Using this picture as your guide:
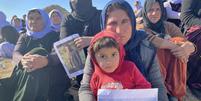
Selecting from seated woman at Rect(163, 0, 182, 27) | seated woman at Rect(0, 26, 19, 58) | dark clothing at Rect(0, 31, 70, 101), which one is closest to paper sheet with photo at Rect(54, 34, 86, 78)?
dark clothing at Rect(0, 31, 70, 101)

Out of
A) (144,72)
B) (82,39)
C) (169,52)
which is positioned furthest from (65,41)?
(169,52)

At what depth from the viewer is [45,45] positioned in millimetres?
2666

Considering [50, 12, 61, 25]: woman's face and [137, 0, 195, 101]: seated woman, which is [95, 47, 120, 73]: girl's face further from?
[50, 12, 61, 25]: woman's face

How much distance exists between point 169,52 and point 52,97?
7.13 feet

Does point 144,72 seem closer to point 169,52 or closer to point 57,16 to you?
point 169,52

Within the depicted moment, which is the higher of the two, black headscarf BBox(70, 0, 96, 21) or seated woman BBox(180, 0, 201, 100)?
black headscarf BBox(70, 0, 96, 21)

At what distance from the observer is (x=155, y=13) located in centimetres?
238

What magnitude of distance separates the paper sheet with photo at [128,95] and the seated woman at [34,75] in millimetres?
1345

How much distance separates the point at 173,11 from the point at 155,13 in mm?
1488

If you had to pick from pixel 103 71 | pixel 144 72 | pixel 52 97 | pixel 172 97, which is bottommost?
pixel 52 97

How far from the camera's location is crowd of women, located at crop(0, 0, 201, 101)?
1444 millimetres

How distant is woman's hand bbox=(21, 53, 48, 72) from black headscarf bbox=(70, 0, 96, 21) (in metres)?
1.12

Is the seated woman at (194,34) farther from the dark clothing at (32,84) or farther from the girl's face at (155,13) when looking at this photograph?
the dark clothing at (32,84)

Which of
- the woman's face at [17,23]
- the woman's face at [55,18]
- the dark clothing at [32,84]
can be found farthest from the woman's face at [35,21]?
the woman's face at [17,23]
